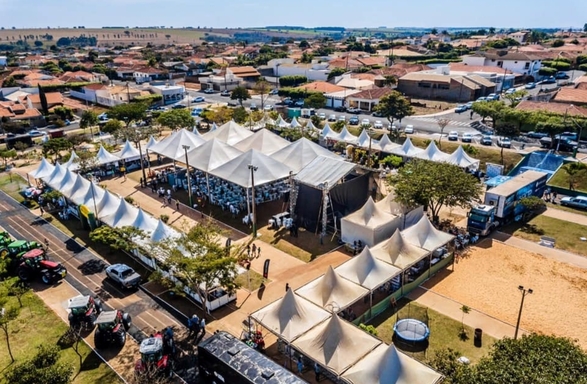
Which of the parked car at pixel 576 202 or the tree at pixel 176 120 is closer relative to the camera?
the parked car at pixel 576 202

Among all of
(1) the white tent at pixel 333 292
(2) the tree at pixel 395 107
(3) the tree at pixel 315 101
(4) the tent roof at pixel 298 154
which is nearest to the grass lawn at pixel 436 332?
(1) the white tent at pixel 333 292

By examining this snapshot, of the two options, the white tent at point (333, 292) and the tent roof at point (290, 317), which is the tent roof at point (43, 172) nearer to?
the tent roof at point (290, 317)

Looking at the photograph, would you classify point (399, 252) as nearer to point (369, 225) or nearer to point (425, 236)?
point (425, 236)

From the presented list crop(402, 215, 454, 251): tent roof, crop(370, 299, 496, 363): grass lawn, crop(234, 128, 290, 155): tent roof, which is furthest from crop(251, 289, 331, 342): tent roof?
crop(234, 128, 290, 155): tent roof

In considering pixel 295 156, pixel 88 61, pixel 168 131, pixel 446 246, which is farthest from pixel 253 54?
pixel 446 246

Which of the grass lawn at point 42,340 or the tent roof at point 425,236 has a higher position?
the tent roof at point 425,236

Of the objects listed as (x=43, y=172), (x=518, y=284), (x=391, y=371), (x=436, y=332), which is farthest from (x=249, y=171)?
(x=391, y=371)

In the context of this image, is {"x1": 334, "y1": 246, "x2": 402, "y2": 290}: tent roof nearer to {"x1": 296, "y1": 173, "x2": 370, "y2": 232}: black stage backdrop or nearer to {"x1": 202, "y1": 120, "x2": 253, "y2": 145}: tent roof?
{"x1": 296, "y1": 173, "x2": 370, "y2": 232}: black stage backdrop
